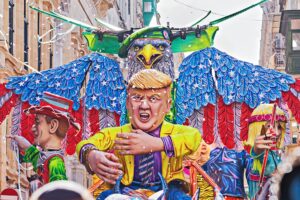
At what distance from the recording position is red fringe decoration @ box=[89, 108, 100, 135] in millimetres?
7391

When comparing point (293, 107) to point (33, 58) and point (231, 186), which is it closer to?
point (231, 186)

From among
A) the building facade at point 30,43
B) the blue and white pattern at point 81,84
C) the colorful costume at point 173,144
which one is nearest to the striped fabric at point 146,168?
the colorful costume at point 173,144

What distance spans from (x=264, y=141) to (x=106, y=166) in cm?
128

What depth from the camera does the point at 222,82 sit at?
7297mm

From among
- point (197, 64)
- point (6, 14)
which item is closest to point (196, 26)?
point (197, 64)

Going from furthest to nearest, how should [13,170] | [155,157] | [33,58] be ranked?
[33,58]
[13,170]
[155,157]

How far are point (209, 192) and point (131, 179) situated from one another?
23.8 inches

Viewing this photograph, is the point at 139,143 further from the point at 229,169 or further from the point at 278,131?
the point at 278,131

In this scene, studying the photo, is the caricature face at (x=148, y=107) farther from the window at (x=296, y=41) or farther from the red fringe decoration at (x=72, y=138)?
Result: the window at (x=296, y=41)

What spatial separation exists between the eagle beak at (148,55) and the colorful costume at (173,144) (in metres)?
0.53

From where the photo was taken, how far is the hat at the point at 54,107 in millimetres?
6945

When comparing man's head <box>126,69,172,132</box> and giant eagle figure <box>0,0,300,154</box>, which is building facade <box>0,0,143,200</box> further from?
man's head <box>126,69,172,132</box>

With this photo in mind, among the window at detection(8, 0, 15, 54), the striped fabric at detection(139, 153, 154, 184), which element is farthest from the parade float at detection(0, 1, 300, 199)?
the window at detection(8, 0, 15, 54)

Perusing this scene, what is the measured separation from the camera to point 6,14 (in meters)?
15.1
